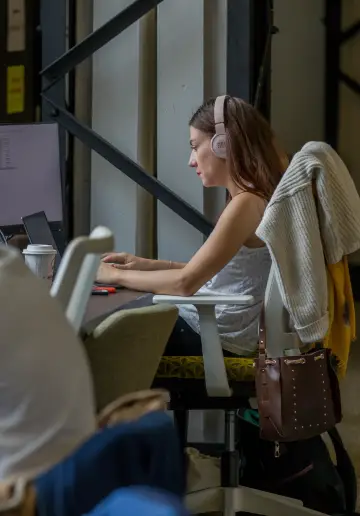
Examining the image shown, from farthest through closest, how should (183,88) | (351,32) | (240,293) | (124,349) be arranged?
(351,32), (183,88), (240,293), (124,349)

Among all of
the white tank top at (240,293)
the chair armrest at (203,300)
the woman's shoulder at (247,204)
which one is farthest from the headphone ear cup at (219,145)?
the chair armrest at (203,300)

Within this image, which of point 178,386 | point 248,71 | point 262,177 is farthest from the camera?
point 248,71

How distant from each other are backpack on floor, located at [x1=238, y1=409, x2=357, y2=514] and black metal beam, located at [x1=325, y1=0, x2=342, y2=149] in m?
3.34

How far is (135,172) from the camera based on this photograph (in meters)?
2.70

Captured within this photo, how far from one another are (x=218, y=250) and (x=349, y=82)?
3.76 meters

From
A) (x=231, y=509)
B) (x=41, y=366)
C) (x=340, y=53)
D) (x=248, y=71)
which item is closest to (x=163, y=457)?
(x=41, y=366)

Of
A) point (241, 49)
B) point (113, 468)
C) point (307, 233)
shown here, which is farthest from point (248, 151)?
point (113, 468)

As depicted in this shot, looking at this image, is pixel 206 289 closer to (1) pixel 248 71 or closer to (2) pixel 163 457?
(1) pixel 248 71

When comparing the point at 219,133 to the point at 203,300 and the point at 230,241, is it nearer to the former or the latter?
the point at 230,241

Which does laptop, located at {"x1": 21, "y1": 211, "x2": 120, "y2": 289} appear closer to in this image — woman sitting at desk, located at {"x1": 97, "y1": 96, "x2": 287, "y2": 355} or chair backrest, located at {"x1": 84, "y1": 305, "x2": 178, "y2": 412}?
woman sitting at desk, located at {"x1": 97, "y1": 96, "x2": 287, "y2": 355}

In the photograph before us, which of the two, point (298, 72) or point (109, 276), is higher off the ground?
point (298, 72)

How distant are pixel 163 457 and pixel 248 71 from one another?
2169mm

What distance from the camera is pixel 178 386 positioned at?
72.3 inches

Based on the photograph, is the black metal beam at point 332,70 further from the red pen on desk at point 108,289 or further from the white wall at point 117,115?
the red pen on desk at point 108,289
